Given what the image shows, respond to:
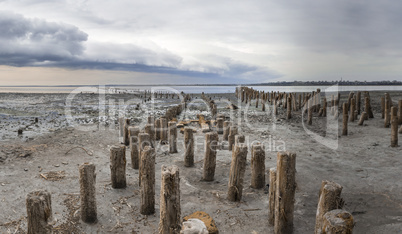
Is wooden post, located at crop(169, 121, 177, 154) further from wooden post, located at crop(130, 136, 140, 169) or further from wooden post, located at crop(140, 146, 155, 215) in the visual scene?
wooden post, located at crop(140, 146, 155, 215)

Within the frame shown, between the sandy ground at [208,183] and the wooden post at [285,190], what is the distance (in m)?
0.52

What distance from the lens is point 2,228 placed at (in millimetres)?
4918

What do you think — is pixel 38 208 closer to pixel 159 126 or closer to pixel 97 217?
pixel 97 217

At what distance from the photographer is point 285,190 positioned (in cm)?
475

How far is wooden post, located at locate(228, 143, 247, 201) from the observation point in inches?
239

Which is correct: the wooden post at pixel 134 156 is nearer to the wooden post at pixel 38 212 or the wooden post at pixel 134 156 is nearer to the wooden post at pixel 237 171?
the wooden post at pixel 237 171

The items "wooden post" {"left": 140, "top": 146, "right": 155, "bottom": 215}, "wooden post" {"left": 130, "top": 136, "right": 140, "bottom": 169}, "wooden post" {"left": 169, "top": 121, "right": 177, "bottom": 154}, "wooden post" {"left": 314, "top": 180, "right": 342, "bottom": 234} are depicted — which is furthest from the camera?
"wooden post" {"left": 169, "top": 121, "right": 177, "bottom": 154}

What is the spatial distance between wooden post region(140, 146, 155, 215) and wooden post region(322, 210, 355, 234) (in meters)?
3.50

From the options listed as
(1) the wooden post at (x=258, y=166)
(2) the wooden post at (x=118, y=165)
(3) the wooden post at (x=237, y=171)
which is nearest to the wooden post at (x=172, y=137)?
(2) the wooden post at (x=118, y=165)

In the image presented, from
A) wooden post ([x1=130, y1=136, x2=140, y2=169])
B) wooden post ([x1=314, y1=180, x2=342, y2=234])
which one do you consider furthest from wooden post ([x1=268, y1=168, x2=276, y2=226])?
wooden post ([x1=130, y1=136, x2=140, y2=169])

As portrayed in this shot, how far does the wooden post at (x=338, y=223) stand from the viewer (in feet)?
9.52

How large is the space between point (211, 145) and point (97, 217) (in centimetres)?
345

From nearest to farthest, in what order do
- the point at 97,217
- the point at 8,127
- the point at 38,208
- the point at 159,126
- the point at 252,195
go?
the point at 38,208
the point at 97,217
the point at 252,195
the point at 159,126
the point at 8,127

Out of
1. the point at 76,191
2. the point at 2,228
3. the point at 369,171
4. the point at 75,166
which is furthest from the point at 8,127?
the point at 369,171
